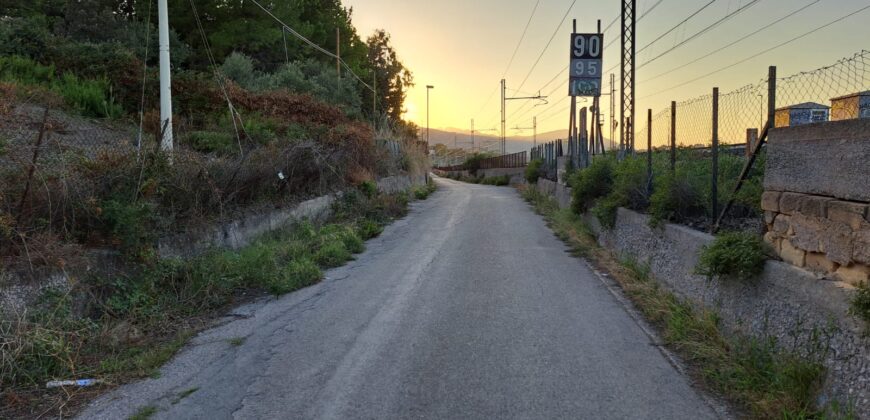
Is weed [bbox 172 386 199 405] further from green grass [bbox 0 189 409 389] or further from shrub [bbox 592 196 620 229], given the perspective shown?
shrub [bbox 592 196 620 229]

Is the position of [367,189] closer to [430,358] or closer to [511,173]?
[430,358]

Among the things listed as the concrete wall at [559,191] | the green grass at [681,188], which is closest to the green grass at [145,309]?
the green grass at [681,188]

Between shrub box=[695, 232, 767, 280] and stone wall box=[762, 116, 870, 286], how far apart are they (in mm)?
158

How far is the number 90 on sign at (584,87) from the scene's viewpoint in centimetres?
1875

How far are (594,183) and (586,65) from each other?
25.9 feet

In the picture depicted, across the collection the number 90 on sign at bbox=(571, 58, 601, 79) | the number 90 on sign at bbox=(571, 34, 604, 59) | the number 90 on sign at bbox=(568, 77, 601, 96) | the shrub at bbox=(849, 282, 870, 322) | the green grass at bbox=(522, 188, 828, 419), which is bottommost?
the green grass at bbox=(522, 188, 828, 419)

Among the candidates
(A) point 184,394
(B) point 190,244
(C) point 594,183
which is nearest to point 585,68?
(C) point 594,183

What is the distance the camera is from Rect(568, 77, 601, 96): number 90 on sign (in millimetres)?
18750

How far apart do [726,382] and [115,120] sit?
1386 centimetres

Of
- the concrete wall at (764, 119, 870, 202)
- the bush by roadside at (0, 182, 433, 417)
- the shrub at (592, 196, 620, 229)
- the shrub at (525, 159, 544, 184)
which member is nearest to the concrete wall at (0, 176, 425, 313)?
the bush by roadside at (0, 182, 433, 417)

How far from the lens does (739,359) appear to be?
4750mm

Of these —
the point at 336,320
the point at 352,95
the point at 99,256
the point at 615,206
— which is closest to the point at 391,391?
the point at 336,320

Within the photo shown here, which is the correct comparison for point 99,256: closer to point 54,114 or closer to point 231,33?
point 54,114

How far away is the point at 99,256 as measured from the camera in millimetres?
6473
